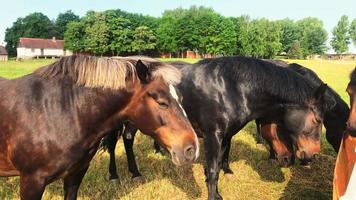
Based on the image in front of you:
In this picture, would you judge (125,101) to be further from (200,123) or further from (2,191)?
(2,191)

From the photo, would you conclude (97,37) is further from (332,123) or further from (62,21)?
(332,123)

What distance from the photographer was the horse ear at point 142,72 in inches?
110

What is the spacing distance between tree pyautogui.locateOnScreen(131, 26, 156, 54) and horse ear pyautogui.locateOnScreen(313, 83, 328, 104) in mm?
72996

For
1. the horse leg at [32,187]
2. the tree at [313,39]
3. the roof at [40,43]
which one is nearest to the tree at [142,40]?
the roof at [40,43]

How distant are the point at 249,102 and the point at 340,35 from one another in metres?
114

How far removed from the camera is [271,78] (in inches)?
184

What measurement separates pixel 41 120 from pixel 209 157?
260 centimetres

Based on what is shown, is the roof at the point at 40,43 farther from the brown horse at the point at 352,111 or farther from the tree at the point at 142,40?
the brown horse at the point at 352,111

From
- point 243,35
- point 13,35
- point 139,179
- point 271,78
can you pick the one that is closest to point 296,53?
point 243,35

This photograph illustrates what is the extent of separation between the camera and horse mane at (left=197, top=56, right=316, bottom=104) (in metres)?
4.54

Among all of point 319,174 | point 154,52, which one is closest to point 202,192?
point 319,174

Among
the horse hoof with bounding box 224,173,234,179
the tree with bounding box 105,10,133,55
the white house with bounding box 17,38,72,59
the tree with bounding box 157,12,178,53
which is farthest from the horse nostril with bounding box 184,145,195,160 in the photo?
the white house with bounding box 17,38,72,59

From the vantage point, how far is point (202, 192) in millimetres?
5340

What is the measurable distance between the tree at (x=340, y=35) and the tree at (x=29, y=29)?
295 ft
